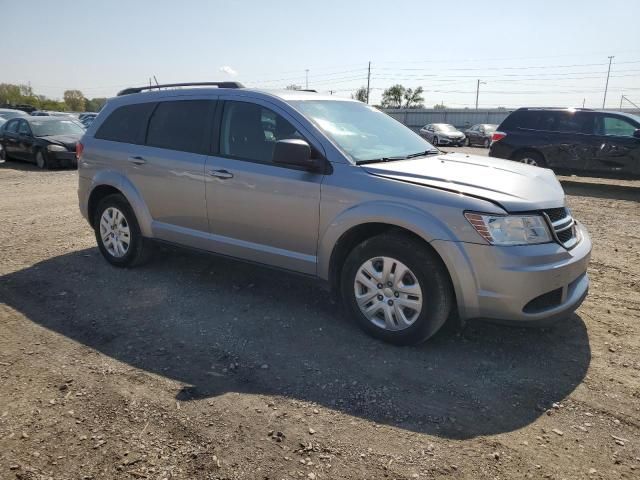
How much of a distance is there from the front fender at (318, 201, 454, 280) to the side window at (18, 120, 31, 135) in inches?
553

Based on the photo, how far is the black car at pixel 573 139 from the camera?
10.8 meters

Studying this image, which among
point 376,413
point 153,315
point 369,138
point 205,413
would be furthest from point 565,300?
point 153,315

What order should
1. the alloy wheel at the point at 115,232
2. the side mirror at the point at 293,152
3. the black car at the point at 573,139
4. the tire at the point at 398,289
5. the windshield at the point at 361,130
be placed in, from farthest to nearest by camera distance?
1. the black car at the point at 573,139
2. the alloy wheel at the point at 115,232
3. the windshield at the point at 361,130
4. the side mirror at the point at 293,152
5. the tire at the point at 398,289

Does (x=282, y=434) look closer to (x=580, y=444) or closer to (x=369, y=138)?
(x=580, y=444)

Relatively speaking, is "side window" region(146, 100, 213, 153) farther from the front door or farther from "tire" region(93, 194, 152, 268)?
"tire" region(93, 194, 152, 268)

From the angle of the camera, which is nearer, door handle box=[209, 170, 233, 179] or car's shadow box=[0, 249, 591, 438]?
car's shadow box=[0, 249, 591, 438]

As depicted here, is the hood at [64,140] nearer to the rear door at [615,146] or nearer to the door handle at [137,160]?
Answer: the door handle at [137,160]

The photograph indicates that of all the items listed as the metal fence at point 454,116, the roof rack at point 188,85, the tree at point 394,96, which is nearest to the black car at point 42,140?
the roof rack at point 188,85

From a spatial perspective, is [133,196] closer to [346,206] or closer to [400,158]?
[346,206]


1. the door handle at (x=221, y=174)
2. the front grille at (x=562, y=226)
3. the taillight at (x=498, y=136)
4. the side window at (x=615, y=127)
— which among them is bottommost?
the front grille at (x=562, y=226)

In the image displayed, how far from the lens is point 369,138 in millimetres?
4203

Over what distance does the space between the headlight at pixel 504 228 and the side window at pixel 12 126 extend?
15950 mm

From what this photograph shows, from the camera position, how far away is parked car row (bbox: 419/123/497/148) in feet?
96.8

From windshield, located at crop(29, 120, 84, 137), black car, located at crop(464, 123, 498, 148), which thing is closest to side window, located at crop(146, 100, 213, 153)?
windshield, located at crop(29, 120, 84, 137)
